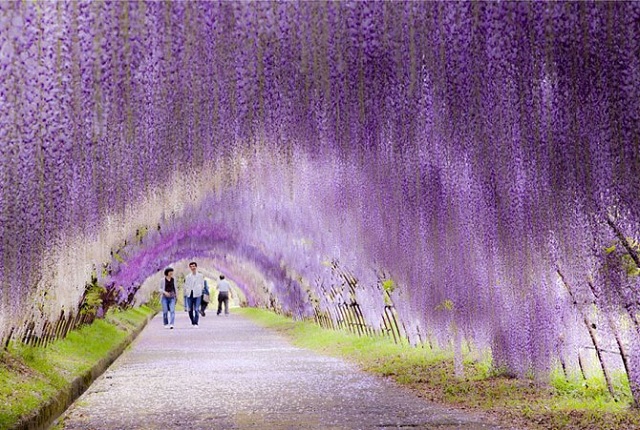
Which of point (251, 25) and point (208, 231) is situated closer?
point (251, 25)

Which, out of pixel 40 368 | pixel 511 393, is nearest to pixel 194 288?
pixel 40 368

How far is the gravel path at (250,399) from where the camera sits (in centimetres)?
741

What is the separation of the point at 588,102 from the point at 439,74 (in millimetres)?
1196

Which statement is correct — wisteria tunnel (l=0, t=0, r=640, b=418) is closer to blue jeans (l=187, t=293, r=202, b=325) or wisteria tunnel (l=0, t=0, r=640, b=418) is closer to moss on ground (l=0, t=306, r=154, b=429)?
moss on ground (l=0, t=306, r=154, b=429)

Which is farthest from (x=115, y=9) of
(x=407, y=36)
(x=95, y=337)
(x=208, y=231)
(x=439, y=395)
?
(x=208, y=231)

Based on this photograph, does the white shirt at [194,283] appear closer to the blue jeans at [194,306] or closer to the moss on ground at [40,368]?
the blue jeans at [194,306]

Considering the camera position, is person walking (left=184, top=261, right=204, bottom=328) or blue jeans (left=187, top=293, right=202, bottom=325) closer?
person walking (left=184, top=261, right=204, bottom=328)

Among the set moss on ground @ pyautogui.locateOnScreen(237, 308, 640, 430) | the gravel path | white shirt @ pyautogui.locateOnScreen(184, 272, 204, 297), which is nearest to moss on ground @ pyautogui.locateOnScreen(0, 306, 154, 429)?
the gravel path

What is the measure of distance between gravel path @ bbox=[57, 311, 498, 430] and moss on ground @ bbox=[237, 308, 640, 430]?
294mm

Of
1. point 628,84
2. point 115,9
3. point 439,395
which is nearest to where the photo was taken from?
point 628,84

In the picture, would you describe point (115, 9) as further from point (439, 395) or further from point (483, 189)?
point (439, 395)

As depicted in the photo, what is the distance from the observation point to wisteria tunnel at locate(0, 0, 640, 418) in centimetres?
661

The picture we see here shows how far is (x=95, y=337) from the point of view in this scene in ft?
57.3

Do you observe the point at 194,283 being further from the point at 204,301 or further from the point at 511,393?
the point at 511,393
